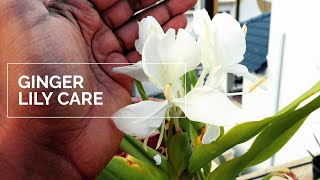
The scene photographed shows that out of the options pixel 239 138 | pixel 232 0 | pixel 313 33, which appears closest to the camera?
pixel 239 138

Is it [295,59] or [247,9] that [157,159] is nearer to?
[295,59]

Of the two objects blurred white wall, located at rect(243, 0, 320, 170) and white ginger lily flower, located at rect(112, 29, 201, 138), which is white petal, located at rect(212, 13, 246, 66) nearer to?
white ginger lily flower, located at rect(112, 29, 201, 138)

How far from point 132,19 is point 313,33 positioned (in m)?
0.44

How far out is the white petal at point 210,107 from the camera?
24 cm

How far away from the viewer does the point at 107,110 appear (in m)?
0.30

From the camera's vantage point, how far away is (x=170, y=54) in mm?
246

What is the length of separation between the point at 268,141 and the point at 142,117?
0.09m

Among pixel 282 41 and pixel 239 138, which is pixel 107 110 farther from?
pixel 282 41

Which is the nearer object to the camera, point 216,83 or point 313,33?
point 216,83

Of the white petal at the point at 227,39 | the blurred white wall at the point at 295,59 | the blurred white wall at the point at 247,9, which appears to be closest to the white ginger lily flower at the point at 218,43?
the white petal at the point at 227,39

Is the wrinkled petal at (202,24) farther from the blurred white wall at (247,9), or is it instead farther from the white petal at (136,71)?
the blurred white wall at (247,9)

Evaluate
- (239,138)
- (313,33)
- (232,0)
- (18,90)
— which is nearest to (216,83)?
(239,138)

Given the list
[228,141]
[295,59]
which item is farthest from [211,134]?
[295,59]

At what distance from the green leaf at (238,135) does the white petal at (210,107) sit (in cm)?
1
